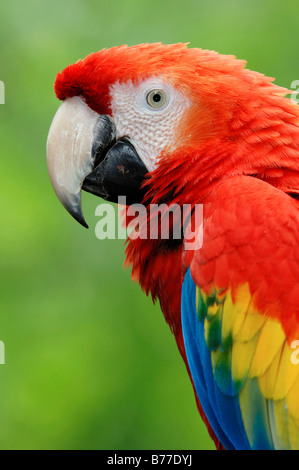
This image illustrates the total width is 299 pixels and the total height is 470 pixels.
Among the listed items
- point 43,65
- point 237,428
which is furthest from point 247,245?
point 43,65

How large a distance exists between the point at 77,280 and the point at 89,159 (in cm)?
126

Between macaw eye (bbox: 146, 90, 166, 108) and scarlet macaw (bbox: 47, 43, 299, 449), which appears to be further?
macaw eye (bbox: 146, 90, 166, 108)

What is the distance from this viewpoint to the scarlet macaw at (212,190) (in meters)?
1.12

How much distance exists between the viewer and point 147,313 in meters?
2.47

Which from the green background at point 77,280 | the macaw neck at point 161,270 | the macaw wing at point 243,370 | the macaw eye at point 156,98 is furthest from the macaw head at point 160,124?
the green background at point 77,280

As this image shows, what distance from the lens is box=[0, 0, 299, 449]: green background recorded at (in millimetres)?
2389

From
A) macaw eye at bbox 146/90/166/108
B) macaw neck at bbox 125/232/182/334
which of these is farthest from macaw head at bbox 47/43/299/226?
macaw neck at bbox 125/232/182/334

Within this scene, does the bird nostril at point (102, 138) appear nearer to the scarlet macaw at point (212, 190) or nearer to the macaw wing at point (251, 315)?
the scarlet macaw at point (212, 190)

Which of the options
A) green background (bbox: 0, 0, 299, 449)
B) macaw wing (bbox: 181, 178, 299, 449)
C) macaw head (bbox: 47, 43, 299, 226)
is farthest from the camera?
green background (bbox: 0, 0, 299, 449)

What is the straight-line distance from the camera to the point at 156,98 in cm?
134

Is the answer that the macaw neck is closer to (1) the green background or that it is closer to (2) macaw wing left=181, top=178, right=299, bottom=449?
(2) macaw wing left=181, top=178, right=299, bottom=449

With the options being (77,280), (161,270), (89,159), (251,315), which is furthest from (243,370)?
(77,280)

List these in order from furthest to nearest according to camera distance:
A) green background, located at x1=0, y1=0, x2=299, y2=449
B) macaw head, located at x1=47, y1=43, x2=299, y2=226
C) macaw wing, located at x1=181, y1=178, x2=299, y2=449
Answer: green background, located at x1=0, y1=0, x2=299, y2=449 < macaw head, located at x1=47, y1=43, x2=299, y2=226 < macaw wing, located at x1=181, y1=178, x2=299, y2=449

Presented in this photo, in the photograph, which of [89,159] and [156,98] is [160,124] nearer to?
[156,98]
